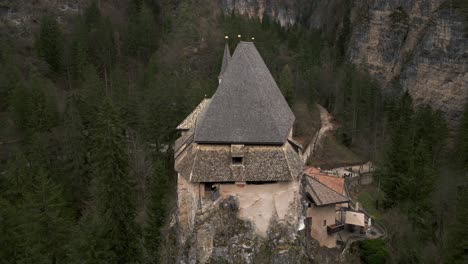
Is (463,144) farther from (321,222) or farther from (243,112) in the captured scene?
(243,112)

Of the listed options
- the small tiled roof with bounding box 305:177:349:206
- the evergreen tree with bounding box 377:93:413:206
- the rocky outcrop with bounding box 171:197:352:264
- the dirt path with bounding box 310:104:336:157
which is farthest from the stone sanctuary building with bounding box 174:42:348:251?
the dirt path with bounding box 310:104:336:157

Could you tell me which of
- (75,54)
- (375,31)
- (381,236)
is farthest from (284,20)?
(381,236)

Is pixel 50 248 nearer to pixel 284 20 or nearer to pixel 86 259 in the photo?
pixel 86 259

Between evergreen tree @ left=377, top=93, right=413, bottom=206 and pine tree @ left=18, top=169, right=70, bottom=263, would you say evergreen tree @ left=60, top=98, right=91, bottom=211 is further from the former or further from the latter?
evergreen tree @ left=377, top=93, right=413, bottom=206

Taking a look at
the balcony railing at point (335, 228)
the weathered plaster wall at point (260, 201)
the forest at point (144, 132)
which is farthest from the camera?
the balcony railing at point (335, 228)

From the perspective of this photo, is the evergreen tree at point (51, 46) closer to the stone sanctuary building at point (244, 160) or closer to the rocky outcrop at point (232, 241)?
the stone sanctuary building at point (244, 160)

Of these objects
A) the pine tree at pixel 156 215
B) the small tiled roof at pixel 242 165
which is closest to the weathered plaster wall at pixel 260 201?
the small tiled roof at pixel 242 165
